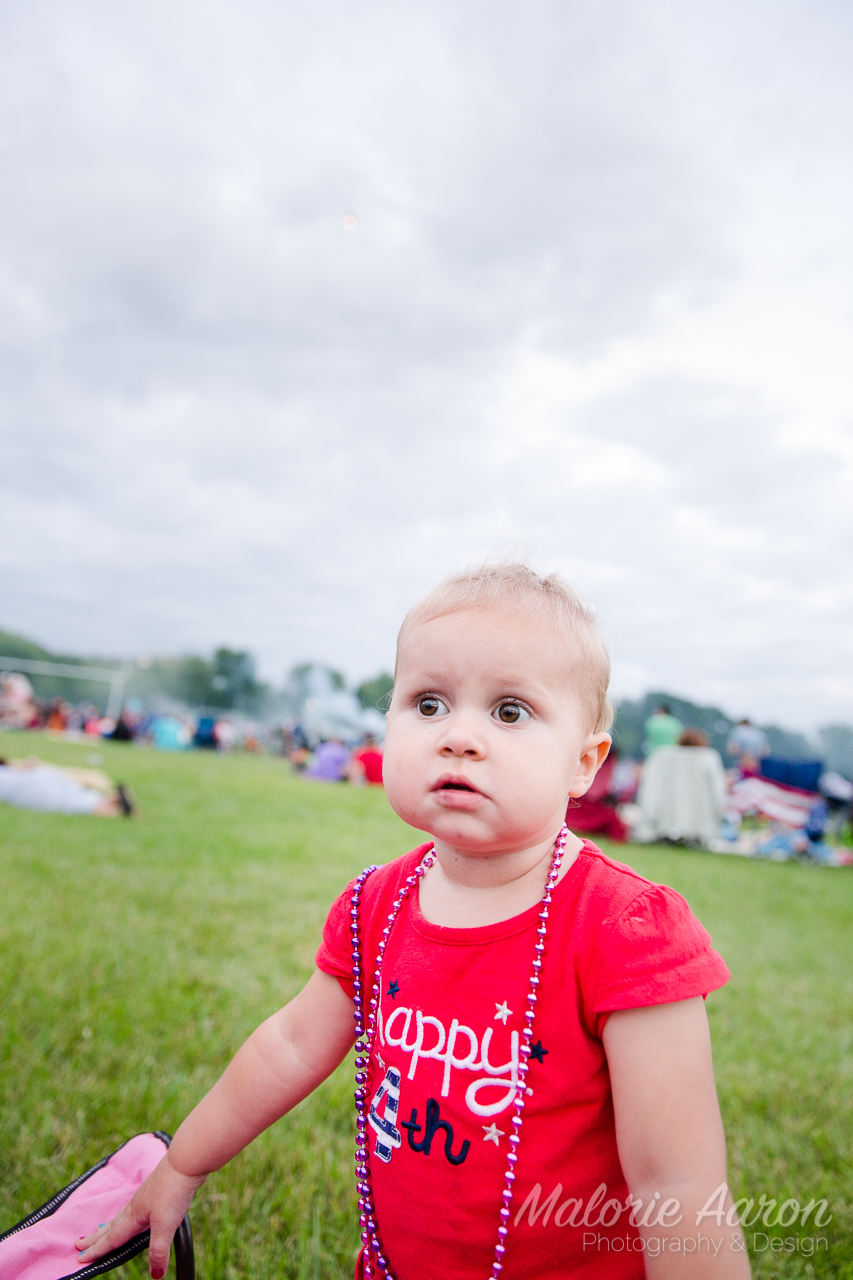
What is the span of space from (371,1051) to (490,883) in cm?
30

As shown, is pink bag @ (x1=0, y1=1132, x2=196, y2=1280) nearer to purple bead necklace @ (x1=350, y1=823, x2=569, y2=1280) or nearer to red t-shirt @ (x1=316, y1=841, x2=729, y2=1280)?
purple bead necklace @ (x1=350, y1=823, x2=569, y2=1280)

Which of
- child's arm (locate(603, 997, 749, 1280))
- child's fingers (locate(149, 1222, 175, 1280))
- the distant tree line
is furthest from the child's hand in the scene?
the distant tree line

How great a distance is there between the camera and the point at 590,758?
1.04 metres

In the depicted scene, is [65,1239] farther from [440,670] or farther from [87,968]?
[87,968]

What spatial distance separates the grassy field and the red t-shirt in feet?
2.34

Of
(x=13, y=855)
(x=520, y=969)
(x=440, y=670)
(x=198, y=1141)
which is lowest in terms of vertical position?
(x=13, y=855)

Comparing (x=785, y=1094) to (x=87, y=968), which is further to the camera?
(x=87, y=968)

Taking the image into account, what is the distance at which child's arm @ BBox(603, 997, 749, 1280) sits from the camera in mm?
799

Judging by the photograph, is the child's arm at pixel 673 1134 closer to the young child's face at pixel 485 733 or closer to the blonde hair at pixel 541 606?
the young child's face at pixel 485 733

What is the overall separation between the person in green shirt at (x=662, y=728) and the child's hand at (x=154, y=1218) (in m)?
10.7

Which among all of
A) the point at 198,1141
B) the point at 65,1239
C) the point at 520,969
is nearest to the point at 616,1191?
the point at 520,969

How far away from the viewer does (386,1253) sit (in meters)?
1.02

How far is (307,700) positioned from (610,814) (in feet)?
70.6

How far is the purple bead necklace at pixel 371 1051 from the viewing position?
35.5 inches
